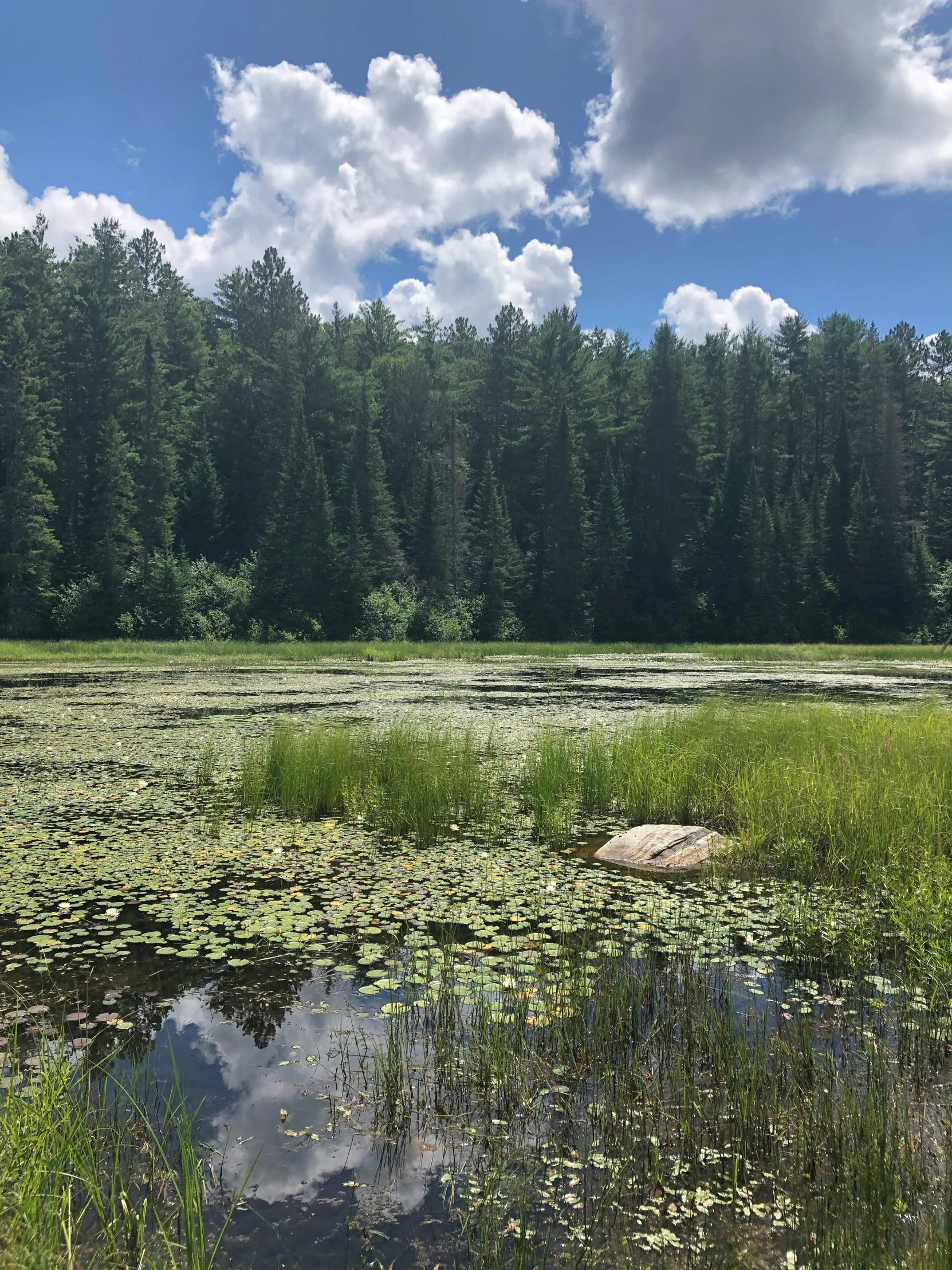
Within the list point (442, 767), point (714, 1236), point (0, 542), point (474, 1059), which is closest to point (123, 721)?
point (442, 767)

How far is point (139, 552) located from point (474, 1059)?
4540 cm

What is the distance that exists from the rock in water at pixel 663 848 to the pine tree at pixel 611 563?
45.3m

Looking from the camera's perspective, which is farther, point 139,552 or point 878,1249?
point 139,552

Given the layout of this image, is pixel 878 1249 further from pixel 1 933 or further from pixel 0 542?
pixel 0 542

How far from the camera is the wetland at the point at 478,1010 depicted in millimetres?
2486

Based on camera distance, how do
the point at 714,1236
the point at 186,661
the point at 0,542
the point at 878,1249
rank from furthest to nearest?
the point at 0,542
the point at 186,661
the point at 714,1236
the point at 878,1249

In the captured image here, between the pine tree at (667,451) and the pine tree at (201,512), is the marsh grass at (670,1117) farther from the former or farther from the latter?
the pine tree at (201,512)

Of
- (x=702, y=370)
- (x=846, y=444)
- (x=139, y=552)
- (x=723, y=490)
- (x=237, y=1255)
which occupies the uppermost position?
(x=702, y=370)

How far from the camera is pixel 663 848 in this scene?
6.23 metres

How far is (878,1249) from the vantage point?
227cm

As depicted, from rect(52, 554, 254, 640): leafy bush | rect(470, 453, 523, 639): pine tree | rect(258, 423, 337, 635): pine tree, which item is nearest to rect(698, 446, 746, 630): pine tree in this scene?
rect(470, 453, 523, 639): pine tree

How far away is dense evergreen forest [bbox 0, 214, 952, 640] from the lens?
4475 centimetres

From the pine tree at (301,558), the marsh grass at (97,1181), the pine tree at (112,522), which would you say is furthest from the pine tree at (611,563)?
the marsh grass at (97,1181)

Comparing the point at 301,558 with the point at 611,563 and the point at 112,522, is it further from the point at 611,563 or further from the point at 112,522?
the point at 611,563
